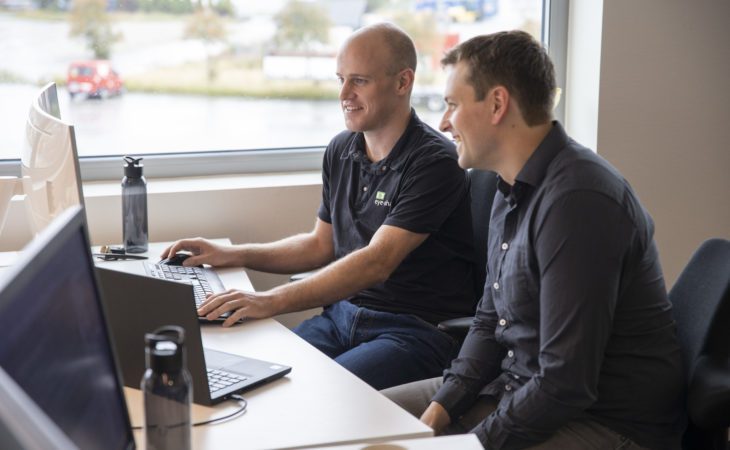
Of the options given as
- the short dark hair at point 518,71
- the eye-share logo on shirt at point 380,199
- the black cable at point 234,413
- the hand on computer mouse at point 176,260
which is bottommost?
the hand on computer mouse at point 176,260

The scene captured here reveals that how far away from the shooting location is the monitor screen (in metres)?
1.81

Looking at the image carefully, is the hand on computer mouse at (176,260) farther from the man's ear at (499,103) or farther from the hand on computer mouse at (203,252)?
the man's ear at (499,103)

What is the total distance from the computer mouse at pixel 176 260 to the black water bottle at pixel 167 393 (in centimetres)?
143

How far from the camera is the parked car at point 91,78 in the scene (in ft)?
10.3

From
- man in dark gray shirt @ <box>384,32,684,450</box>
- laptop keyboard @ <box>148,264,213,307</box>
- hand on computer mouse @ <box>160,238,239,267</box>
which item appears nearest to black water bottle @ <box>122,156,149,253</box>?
hand on computer mouse @ <box>160,238,239,267</box>

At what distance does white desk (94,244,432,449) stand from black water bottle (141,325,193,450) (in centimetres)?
37

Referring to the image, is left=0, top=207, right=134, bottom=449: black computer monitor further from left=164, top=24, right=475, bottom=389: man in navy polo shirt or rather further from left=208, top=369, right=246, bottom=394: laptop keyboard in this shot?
A: left=164, top=24, right=475, bottom=389: man in navy polo shirt

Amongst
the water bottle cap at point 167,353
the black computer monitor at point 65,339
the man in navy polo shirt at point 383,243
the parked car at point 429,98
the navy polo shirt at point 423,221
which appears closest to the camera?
the black computer monitor at point 65,339

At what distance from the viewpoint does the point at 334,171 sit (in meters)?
2.78

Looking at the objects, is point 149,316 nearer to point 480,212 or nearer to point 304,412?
point 304,412

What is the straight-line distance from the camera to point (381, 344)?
7.61 feet

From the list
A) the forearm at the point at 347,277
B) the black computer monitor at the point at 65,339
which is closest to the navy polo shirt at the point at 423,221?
the forearm at the point at 347,277

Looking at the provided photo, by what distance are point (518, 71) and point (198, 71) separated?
167 cm

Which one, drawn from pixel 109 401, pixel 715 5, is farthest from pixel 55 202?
pixel 715 5
